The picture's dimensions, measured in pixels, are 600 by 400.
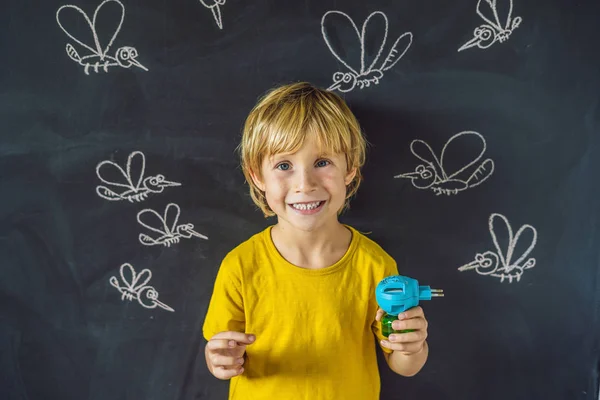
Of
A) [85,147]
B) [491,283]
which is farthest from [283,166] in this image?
[491,283]

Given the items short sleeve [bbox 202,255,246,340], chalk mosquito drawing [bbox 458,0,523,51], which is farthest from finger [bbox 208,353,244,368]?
chalk mosquito drawing [bbox 458,0,523,51]

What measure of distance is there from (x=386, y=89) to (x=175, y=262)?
2.11 ft

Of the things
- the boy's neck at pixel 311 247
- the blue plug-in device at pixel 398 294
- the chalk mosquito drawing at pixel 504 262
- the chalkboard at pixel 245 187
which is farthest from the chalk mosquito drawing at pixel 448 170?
the blue plug-in device at pixel 398 294

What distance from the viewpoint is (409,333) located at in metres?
0.79

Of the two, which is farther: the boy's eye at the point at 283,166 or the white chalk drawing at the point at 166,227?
the white chalk drawing at the point at 166,227

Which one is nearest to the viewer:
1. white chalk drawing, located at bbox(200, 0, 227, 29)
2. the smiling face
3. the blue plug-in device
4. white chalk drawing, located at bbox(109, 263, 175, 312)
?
the blue plug-in device

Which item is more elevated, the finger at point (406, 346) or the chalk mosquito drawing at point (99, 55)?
the chalk mosquito drawing at point (99, 55)

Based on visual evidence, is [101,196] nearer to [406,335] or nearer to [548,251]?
[406,335]

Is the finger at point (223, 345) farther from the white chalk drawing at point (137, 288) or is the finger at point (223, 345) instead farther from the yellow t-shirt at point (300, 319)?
the white chalk drawing at point (137, 288)

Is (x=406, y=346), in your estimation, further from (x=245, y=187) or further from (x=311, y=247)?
(x=245, y=187)

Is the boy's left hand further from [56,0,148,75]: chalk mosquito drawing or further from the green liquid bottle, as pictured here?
[56,0,148,75]: chalk mosquito drawing

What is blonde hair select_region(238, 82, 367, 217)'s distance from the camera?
87 cm

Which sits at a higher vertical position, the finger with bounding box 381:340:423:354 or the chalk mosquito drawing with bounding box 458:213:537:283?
the chalk mosquito drawing with bounding box 458:213:537:283

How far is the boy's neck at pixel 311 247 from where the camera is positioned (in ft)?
3.15
